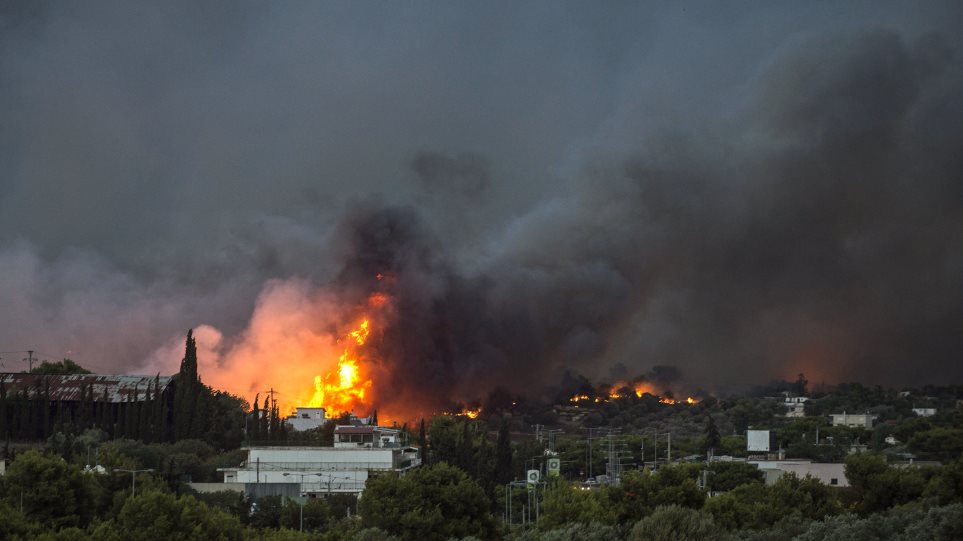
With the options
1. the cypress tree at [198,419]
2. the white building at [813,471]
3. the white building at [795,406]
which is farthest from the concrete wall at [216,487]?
the white building at [795,406]

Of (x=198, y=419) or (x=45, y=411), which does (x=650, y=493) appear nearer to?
(x=198, y=419)

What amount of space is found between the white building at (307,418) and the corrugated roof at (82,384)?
11002 millimetres

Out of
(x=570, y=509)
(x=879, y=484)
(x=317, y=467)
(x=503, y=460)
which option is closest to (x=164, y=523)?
(x=570, y=509)

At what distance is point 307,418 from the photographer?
109 m

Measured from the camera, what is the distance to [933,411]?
137 meters

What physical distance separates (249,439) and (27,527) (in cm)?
4588

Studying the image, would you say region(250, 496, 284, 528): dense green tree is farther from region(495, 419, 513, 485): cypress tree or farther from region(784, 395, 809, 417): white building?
region(784, 395, 809, 417): white building

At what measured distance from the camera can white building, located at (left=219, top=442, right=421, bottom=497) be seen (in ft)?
274

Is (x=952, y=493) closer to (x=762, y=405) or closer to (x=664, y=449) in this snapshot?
(x=664, y=449)

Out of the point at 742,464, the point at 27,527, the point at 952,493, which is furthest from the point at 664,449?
the point at 27,527

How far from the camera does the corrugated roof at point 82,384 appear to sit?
96562mm

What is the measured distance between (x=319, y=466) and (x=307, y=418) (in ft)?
74.6

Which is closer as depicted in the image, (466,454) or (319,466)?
(466,454)

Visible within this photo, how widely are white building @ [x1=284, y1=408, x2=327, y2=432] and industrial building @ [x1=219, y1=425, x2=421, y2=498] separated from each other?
60.8ft
